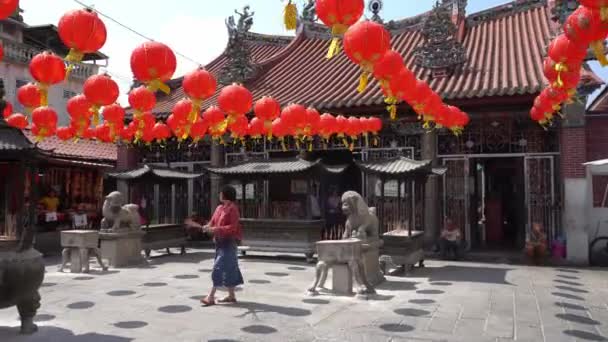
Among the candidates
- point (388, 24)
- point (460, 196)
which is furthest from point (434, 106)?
point (388, 24)

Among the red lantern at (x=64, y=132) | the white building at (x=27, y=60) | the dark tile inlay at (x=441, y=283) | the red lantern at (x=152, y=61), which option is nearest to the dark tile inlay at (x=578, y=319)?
the dark tile inlay at (x=441, y=283)

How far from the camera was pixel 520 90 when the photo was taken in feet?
36.2

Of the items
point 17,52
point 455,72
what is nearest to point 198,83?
point 455,72

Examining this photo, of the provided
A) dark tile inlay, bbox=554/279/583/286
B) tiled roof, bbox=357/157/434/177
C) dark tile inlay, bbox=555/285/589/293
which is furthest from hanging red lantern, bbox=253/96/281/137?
dark tile inlay, bbox=554/279/583/286

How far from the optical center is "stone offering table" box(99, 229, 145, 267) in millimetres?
11016

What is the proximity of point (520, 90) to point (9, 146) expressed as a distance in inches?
378

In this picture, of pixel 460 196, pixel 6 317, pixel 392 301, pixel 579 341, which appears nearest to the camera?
pixel 579 341

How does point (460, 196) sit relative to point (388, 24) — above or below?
below

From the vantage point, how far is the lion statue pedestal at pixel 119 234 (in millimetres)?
11047

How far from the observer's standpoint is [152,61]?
6.35m

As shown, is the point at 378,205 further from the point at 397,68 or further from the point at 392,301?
the point at 397,68

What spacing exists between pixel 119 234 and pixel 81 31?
614 cm

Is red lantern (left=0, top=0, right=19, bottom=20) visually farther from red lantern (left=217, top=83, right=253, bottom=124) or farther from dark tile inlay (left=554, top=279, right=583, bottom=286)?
dark tile inlay (left=554, top=279, right=583, bottom=286)

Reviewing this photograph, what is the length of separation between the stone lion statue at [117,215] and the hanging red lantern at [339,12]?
751 cm
